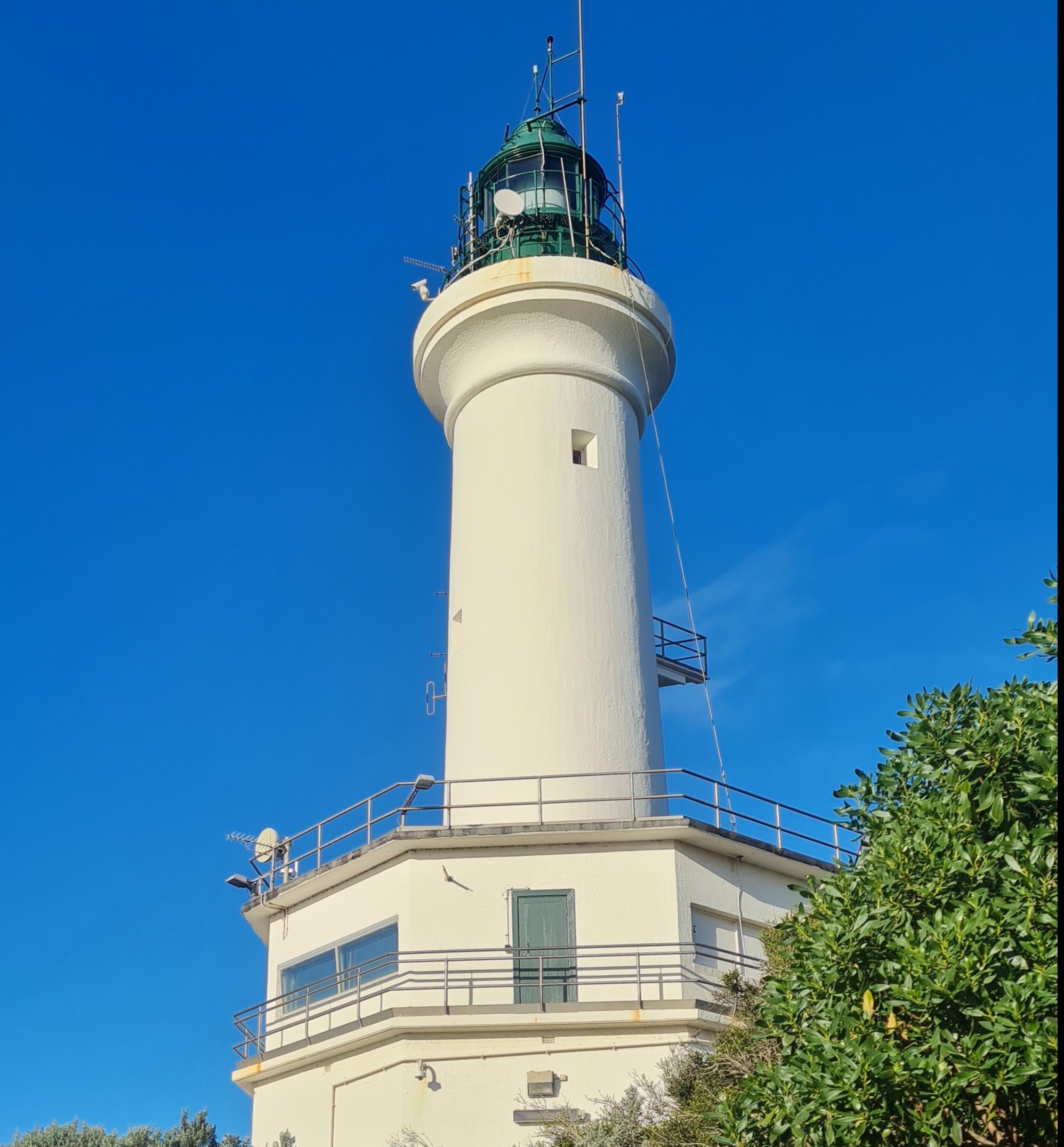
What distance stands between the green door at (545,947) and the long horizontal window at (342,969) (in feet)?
6.10

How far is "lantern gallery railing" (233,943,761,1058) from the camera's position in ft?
76.9

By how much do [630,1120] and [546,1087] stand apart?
5.75 feet

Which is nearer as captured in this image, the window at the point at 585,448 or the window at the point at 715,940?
the window at the point at 715,940

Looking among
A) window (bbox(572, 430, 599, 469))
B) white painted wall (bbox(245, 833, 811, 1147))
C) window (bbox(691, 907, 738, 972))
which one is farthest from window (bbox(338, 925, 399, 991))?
window (bbox(572, 430, 599, 469))

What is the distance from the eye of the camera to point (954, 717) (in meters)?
16.9

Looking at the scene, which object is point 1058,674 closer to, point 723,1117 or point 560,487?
point 723,1117

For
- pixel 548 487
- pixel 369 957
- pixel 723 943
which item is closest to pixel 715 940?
pixel 723 943

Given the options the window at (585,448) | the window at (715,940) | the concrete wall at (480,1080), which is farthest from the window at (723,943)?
the window at (585,448)

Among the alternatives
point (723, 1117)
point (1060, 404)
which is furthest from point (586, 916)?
point (1060, 404)

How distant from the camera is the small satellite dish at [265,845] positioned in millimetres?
27844

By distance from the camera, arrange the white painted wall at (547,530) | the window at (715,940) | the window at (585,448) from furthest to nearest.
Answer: the window at (585,448)
the white painted wall at (547,530)
the window at (715,940)

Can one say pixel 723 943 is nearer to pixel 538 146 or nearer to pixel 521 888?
pixel 521 888

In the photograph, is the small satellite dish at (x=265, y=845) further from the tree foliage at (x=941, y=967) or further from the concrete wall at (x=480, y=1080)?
the tree foliage at (x=941, y=967)

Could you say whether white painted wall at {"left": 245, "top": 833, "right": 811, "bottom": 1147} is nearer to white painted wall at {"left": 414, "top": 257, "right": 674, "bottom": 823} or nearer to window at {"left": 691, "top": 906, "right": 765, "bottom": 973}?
window at {"left": 691, "top": 906, "right": 765, "bottom": 973}
